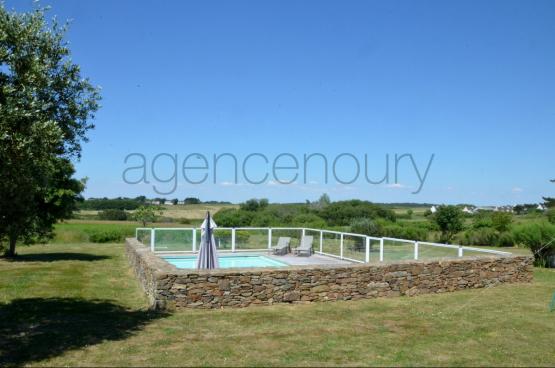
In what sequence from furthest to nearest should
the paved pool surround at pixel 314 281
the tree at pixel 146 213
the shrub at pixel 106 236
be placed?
the tree at pixel 146 213 → the shrub at pixel 106 236 → the paved pool surround at pixel 314 281

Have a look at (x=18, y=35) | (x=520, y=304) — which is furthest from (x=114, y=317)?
(x=520, y=304)

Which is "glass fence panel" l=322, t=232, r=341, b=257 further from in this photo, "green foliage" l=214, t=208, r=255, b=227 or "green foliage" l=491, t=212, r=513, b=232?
"green foliage" l=491, t=212, r=513, b=232

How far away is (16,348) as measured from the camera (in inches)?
268

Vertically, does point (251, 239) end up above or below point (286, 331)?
above

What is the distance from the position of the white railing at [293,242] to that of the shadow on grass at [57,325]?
7688 mm

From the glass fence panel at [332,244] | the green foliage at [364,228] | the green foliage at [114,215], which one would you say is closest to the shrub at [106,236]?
the green foliage at [364,228]

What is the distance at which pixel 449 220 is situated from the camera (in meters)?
Result: 33.1

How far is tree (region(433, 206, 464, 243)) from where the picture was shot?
33000 millimetres

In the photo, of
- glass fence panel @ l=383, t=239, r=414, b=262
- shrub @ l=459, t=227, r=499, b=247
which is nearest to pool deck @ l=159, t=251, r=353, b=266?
glass fence panel @ l=383, t=239, r=414, b=262

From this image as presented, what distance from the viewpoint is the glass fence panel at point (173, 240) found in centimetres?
1884

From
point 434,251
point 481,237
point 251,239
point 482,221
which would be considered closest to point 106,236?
point 251,239

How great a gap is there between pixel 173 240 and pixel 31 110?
41.7 feet

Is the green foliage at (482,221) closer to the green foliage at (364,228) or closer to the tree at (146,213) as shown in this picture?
the green foliage at (364,228)

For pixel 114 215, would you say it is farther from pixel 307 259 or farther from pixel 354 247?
pixel 354 247
